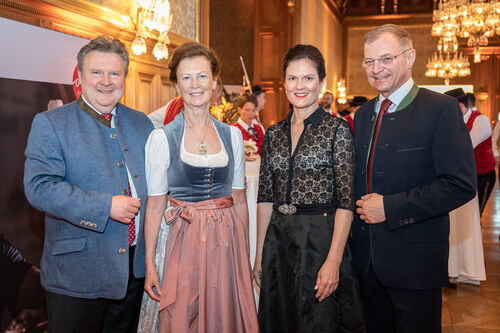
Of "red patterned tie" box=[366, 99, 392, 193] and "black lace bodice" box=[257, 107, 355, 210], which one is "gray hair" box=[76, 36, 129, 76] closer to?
"black lace bodice" box=[257, 107, 355, 210]

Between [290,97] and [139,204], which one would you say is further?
[290,97]

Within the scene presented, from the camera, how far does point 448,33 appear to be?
9195 mm

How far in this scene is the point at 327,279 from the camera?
6.01 feet

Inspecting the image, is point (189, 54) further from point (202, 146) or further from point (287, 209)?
point (287, 209)

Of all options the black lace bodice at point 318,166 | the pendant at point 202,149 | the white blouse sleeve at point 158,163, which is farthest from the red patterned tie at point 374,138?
the white blouse sleeve at point 158,163

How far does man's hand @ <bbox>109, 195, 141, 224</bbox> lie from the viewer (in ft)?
5.54

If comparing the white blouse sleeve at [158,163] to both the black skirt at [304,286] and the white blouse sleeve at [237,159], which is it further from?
the black skirt at [304,286]

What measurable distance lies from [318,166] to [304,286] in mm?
546

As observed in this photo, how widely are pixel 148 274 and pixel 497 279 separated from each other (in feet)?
13.2

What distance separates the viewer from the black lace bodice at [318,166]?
6.05 feet

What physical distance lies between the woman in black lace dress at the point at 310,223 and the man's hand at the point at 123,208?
66 centimetres

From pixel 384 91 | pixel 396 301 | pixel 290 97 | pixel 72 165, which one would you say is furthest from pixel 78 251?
pixel 384 91

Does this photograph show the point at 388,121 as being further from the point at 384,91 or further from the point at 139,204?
the point at 139,204

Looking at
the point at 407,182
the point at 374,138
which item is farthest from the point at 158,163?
the point at 407,182
